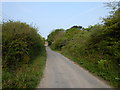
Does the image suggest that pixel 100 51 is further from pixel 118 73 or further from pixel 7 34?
pixel 7 34

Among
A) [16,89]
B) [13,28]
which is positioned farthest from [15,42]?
[16,89]

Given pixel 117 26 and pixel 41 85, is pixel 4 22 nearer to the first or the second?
pixel 41 85

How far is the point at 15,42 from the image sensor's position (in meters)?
6.95

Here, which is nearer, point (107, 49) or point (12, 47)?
point (12, 47)

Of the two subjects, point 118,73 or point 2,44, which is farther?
point 2,44

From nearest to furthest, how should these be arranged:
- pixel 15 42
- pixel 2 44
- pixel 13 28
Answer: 1. pixel 2 44
2. pixel 15 42
3. pixel 13 28

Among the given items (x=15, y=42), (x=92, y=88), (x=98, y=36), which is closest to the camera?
(x=92, y=88)

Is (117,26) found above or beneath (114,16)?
beneath

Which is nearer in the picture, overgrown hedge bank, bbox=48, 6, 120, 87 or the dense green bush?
overgrown hedge bank, bbox=48, 6, 120, 87

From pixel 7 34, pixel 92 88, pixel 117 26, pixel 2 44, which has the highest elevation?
pixel 117 26

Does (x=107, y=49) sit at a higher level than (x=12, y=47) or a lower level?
lower

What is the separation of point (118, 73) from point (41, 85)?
13.9ft

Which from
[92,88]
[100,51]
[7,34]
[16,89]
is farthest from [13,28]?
[100,51]

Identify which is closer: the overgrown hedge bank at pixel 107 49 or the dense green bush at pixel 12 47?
the overgrown hedge bank at pixel 107 49
